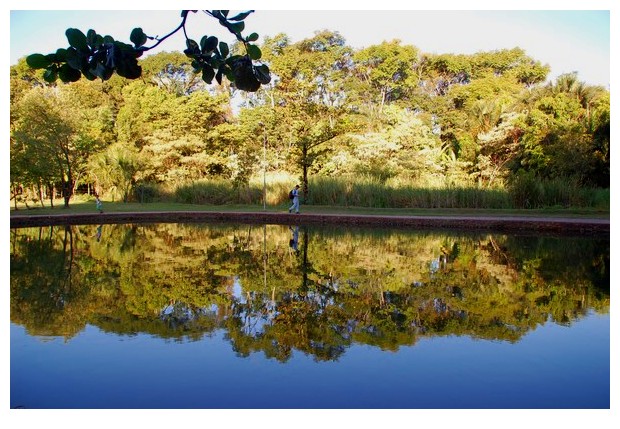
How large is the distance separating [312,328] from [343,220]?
1078 cm

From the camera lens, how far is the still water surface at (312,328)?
15.6ft

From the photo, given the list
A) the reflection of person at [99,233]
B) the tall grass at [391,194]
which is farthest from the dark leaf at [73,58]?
the tall grass at [391,194]

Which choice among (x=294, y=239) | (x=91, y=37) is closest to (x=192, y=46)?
(x=91, y=37)

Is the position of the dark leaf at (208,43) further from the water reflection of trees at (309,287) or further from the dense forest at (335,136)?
the dense forest at (335,136)

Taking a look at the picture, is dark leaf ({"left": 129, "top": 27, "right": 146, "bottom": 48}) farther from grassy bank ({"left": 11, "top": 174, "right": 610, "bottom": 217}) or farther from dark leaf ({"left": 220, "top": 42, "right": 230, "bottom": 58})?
grassy bank ({"left": 11, "top": 174, "right": 610, "bottom": 217})

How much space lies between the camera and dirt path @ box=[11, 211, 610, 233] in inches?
583

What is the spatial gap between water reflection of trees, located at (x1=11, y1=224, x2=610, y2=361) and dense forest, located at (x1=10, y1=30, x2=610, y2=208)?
849 cm

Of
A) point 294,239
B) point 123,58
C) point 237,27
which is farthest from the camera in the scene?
point 294,239

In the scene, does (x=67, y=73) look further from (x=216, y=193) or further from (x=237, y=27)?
(x=216, y=193)

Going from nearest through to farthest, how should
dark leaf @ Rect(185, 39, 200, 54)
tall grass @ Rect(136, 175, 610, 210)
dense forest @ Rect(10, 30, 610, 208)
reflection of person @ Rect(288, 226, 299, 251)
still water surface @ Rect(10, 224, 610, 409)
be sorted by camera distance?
dark leaf @ Rect(185, 39, 200, 54) → still water surface @ Rect(10, 224, 610, 409) → reflection of person @ Rect(288, 226, 299, 251) → tall grass @ Rect(136, 175, 610, 210) → dense forest @ Rect(10, 30, 610, 208)

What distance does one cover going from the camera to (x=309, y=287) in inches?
347

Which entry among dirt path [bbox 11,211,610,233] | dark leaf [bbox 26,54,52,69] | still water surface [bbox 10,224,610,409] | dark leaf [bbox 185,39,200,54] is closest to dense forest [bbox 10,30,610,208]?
dirt path [bbox 11,211,610,233]

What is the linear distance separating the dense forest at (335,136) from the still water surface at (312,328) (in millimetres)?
10340

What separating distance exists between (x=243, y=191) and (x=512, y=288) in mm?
17133
